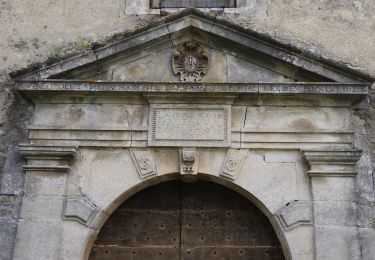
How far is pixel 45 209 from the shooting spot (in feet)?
15.2

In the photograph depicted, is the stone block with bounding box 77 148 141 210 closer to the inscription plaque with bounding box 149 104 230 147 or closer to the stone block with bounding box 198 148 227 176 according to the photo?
the inscription plaque with bounding box 149 104 230 147

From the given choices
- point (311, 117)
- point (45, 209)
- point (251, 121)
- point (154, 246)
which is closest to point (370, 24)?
point (311, 117)

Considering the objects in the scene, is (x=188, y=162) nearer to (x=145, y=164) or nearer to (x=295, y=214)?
(x=145, y=164)

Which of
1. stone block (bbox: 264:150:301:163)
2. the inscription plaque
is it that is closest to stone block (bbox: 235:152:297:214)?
stone block (bbox: 264:150:301:163)

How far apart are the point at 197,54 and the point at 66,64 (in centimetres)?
115

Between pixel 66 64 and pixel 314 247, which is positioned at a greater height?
pixel 66 64

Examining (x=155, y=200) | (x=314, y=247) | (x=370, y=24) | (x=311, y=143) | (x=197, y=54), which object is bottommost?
(x=314, y=247)

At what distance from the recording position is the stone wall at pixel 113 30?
505 cm

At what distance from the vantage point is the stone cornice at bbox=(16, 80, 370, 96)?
185 inches

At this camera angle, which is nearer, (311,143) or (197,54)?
(311,143)

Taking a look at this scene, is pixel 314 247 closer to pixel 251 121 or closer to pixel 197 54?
pixel 251 121

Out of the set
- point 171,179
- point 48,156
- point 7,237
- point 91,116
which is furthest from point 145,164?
point 7,237

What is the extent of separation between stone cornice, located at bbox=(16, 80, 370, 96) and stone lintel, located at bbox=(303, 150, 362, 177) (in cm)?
50

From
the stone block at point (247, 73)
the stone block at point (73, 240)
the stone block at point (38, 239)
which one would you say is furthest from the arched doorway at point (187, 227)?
the stone block at point (247, 73)
